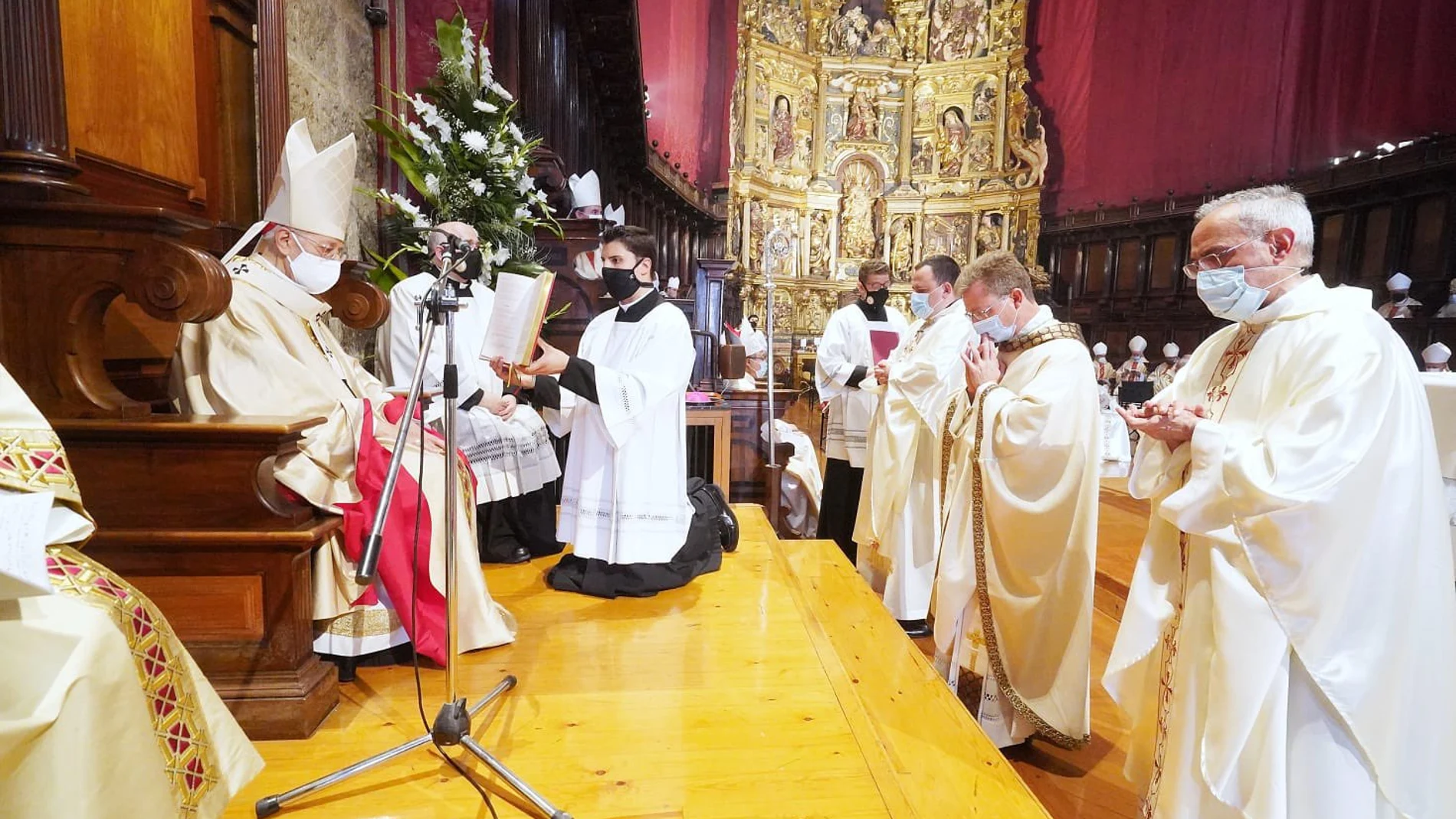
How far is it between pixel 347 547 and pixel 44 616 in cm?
100

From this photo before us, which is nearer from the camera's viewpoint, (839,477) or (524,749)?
(524,749)

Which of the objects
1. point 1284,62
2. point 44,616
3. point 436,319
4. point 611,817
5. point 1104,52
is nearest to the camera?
point 44,616

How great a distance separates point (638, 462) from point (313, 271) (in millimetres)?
1336

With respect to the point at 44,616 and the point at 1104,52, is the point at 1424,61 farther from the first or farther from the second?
the point at 44,616

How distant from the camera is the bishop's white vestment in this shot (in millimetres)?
2836

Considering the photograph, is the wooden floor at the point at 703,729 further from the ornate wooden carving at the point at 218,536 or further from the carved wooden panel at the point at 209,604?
the carved wooden panel at the point at 209,604

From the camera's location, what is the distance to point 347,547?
2121mm

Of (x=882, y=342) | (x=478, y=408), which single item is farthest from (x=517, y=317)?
(x=882, y=342)

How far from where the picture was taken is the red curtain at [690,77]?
868 cm

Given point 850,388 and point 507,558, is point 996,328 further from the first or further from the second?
point 507,558

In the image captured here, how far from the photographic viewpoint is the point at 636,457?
286 centimetres

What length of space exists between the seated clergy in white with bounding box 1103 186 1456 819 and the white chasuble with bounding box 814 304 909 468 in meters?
2.97

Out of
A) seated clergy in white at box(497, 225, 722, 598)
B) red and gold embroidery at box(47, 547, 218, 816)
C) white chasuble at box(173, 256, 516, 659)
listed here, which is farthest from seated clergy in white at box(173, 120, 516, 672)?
red and gold embroidery at box(47, 547, 218, 816)

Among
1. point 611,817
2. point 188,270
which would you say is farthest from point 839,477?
point 188,270
